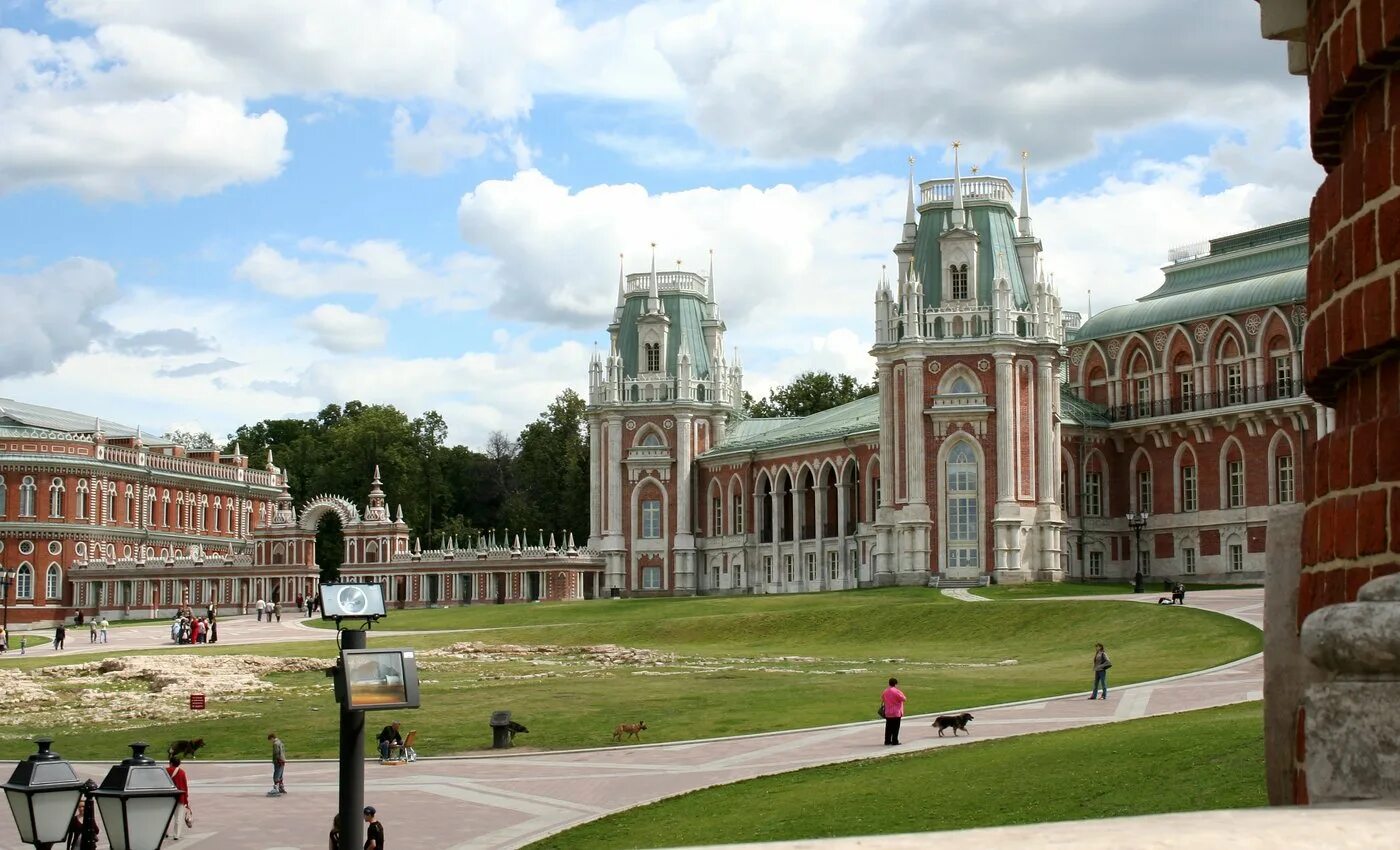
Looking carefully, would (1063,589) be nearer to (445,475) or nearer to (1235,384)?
(1235,384)

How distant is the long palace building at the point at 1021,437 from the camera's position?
75688mm

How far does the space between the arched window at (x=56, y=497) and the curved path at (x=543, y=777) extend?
7488 centimetres

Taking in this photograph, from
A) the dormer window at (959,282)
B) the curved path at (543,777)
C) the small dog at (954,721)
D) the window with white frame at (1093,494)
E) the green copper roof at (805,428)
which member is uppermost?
the dormer window at (959,282)

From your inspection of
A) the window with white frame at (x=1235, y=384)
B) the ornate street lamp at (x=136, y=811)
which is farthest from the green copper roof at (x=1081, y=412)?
the ornate street lamp at (x=136, y=811)

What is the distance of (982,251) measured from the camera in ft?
258

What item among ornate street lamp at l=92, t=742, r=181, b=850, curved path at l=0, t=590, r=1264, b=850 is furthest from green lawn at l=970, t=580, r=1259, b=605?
ornate street lamp at l=92, t=742, r=181, b=850

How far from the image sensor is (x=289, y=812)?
88.6 feet

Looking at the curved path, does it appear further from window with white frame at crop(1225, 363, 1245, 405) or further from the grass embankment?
window with white frame at crop(1225, 363, 1245, 405)

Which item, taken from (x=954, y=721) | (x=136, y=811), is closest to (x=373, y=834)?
(x=136, y=811)

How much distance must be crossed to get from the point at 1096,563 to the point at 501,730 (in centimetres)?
5368

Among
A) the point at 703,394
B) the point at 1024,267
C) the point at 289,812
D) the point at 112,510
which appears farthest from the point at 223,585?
the point at 289,812

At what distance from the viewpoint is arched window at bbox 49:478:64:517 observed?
338ft

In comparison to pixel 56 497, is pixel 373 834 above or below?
below

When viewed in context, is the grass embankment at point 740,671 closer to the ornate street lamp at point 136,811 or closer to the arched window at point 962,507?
the arched window at point 962,507
